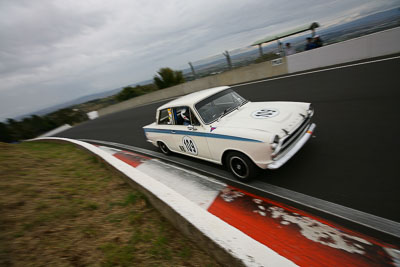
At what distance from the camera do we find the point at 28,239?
96.3 inches

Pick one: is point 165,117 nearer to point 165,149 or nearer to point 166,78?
point 165,149

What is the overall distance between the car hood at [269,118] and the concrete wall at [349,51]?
7.98 meters

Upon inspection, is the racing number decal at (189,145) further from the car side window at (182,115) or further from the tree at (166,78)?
the tree at (166,78)

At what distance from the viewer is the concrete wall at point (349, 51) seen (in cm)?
861

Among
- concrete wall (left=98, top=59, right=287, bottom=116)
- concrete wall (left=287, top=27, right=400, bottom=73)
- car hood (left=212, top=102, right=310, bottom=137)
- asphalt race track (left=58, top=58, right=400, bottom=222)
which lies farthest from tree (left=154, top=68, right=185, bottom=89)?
car hood (left=212, top=102, right=310, bottom=137)

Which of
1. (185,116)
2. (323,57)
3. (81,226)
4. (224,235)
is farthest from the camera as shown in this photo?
(323,57)

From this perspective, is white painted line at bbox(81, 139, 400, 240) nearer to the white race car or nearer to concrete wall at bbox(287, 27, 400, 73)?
the white race car

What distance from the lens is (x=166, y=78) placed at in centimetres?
4528

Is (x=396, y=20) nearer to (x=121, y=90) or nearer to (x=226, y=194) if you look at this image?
(x=226, y=194)

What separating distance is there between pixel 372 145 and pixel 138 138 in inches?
300

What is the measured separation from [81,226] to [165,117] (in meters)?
3.11

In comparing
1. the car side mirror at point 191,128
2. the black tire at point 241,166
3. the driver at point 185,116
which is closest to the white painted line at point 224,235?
the black tire at point 241,166

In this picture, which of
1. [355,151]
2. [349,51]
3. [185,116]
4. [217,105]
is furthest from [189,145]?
[349,51]

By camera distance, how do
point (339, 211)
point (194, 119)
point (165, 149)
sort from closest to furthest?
1. point (339, 211)
2. point (194, 119)
3. point (165, 149)
